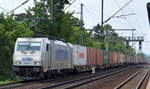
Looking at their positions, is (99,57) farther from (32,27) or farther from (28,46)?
(28,46)

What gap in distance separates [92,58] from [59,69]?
20.6m

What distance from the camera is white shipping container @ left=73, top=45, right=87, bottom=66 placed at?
139 feet

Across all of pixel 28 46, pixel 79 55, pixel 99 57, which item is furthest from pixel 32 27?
pixel 28 46

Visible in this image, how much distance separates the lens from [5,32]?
1441 inches

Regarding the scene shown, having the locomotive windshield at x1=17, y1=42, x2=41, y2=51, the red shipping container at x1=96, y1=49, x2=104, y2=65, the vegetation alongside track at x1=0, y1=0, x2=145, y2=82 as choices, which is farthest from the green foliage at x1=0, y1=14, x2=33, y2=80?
the red shipping container at x1=96, y1=49, x2=104, y2=65

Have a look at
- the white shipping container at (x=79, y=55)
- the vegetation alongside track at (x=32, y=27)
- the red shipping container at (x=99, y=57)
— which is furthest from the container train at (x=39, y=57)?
the red shipping container at (x=99, y=57)

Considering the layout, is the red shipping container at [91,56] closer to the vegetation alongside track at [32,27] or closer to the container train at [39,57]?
the vegetation alongside track at [32,27]

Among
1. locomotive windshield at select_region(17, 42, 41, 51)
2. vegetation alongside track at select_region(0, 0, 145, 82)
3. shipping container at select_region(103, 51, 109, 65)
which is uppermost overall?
vegetation alongside track at select_region(0, 0, 145, 82)

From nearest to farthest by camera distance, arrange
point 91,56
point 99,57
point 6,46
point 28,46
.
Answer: point 28,46, point 6,46, point 91,56, point 99,57

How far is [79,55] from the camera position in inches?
1764

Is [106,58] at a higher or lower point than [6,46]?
lower

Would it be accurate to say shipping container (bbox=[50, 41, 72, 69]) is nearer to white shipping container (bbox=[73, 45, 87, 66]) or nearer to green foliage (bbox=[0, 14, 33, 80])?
white shipping container (bbox=[73, 45, 87, 66])

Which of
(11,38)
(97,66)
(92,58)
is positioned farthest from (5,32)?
(97,66)

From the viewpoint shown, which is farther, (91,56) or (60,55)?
(91,56)
